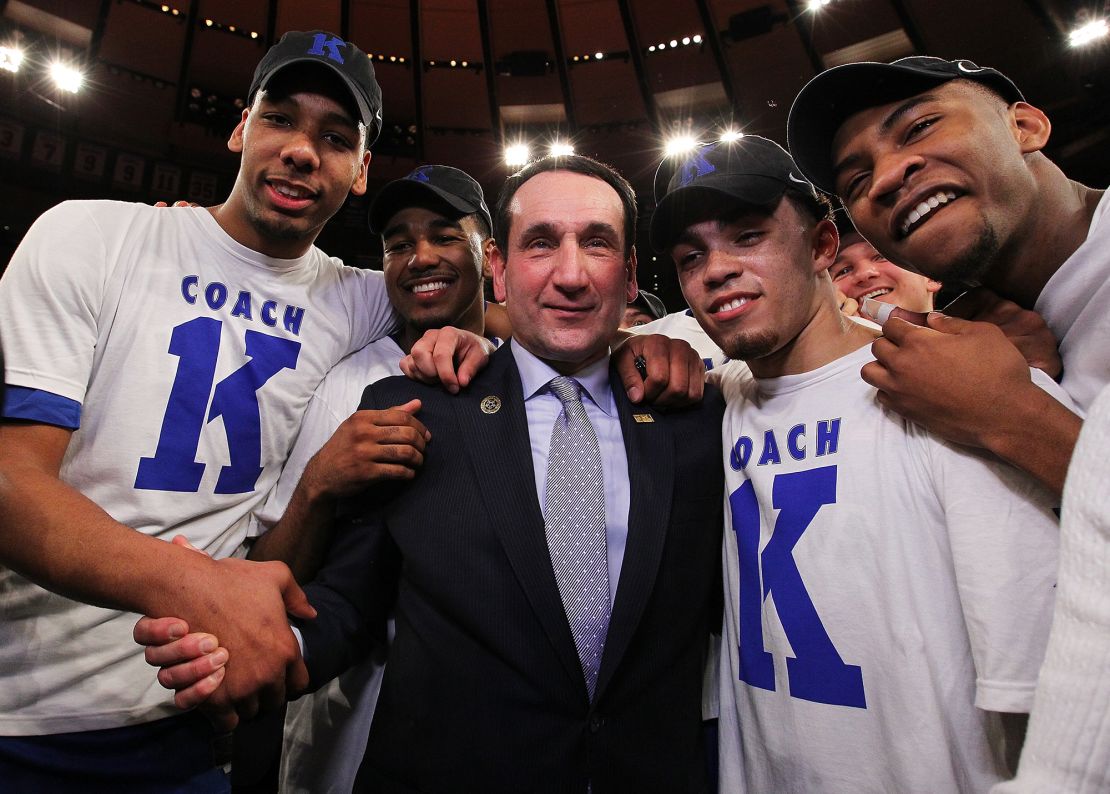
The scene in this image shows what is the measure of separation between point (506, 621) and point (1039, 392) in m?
1.11

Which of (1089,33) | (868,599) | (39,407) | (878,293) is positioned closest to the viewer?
(868,599)

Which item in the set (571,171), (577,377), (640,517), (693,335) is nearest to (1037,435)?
(640,517)

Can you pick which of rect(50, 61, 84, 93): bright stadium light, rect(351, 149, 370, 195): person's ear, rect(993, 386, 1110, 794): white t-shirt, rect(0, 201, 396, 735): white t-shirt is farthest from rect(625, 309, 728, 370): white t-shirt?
rect(50, 61, 84, 93): bright stadium light

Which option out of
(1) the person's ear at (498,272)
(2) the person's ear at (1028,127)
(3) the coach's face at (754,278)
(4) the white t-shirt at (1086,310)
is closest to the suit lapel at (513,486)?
(1) the person's ear at (498,272)

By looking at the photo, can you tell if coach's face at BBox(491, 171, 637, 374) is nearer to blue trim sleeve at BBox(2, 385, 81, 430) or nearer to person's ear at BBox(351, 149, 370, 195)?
person's ear at BBox(351, 149, 370, 195)

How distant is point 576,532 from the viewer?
4.17 feet

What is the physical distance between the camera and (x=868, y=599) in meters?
1.13

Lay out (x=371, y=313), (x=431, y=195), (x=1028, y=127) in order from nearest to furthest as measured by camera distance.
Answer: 1. (x=1028, y=127)
2. (x=371, y=313)
3. (x=431, y=195)

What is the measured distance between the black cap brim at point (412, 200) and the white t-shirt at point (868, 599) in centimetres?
146

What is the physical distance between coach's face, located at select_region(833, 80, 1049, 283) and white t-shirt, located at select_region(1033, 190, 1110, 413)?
14 cm

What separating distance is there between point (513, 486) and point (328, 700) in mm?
1079

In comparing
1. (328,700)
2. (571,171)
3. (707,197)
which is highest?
(571,171)

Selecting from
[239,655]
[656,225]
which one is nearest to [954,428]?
[656,225]

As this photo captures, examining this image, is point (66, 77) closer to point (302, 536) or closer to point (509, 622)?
point (302, 536)
